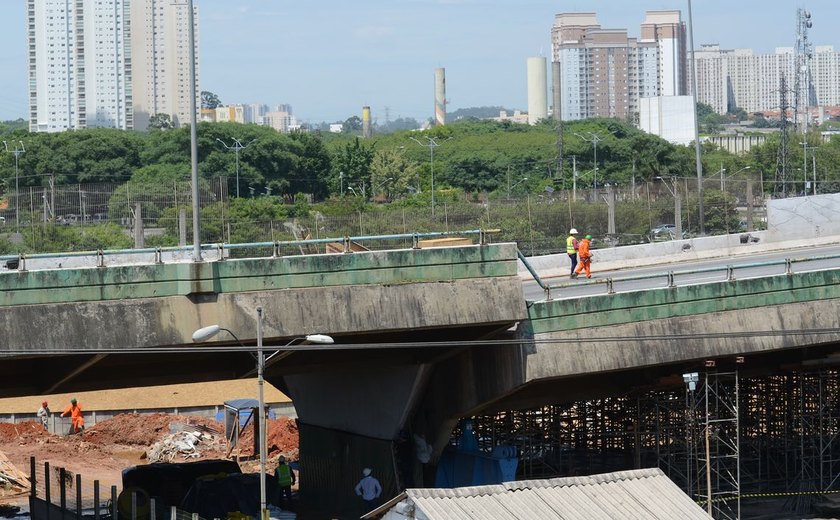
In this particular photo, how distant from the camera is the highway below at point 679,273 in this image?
86.9ft

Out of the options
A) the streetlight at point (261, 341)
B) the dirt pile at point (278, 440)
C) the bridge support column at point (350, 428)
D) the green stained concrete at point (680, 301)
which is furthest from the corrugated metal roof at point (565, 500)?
the dirt pile at point (278, 440)

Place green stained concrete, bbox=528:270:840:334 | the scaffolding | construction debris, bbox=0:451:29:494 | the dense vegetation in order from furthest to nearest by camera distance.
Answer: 1. the dense vegetation
2. construction debris, bbox=0:451:29:494
3. the scaffolding
4. green stained concrete, bbox=528:270:840:334

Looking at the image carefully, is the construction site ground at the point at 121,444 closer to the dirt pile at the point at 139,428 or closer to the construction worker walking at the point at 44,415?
the dirt pile at the point at 139,428

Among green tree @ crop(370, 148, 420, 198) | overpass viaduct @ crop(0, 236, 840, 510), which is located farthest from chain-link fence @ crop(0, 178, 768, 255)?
green tree @ crop(370, 148, 420, 198)

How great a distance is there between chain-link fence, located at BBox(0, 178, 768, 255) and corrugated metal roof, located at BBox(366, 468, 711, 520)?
28.1m

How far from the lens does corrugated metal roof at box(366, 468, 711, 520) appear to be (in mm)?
18797

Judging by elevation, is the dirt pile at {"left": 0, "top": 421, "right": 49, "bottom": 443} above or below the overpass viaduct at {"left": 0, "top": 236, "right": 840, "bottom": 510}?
below

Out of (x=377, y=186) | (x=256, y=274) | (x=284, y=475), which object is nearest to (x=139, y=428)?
(x=284, y=475)

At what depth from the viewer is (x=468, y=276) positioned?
23.9 metres

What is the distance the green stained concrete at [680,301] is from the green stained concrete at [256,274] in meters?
1.32

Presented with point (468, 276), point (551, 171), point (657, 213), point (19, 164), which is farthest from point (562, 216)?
point (551, 171)

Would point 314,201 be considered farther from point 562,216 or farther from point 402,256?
point 402,256

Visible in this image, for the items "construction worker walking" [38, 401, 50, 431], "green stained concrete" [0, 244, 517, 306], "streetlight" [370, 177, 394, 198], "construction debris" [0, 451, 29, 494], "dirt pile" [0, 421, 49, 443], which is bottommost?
"construction debris" [0, 451, 29, 494]

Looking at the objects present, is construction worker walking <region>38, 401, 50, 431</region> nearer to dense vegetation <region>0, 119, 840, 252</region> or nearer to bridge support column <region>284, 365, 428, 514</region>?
dense vegetation <region>0, 119, 840, 252</region>
